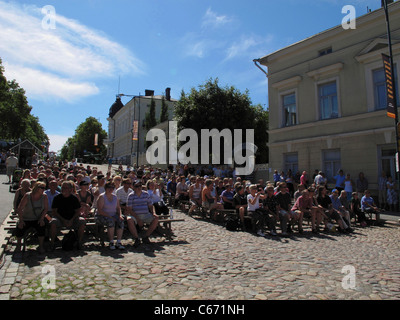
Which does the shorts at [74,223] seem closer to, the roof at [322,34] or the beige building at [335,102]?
the beige building at [335,102]

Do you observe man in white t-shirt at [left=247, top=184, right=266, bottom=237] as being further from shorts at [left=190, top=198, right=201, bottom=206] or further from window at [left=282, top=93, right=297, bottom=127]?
window at [left=282, top=93, right=297, bottom=127]

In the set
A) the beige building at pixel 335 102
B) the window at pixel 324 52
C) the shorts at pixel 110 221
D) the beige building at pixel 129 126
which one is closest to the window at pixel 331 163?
the beige building at pixel 335 102

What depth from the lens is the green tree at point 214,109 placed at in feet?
87.4

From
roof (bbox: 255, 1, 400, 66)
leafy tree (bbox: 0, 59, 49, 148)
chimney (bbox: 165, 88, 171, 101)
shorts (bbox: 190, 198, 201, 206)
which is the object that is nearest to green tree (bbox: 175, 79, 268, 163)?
roof (bbox: 255, 1, 400, 66)

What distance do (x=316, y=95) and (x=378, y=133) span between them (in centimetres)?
469

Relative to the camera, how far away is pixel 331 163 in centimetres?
1761

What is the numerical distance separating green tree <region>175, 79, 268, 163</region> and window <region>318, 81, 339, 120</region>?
956 cm

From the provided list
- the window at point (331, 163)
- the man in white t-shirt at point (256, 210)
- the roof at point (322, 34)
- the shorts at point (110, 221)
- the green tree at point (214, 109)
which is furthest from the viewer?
the green tree at point (214, 109)

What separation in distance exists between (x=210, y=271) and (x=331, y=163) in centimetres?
1500

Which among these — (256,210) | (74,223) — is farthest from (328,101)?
(74,223)

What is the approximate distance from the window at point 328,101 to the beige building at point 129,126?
2972 centimetres

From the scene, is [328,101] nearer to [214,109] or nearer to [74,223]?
[214,109]
